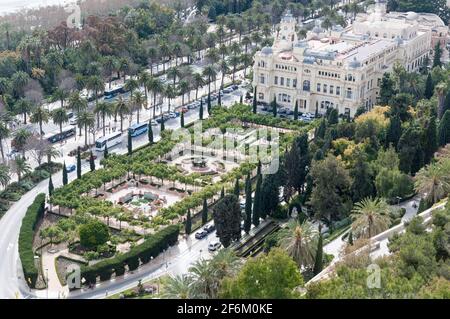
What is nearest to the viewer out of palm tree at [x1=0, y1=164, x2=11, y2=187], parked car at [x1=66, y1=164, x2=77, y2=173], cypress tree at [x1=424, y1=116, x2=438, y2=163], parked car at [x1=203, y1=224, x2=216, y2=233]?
parked car at [x1=203, y1=224, x2=216, y2=233]

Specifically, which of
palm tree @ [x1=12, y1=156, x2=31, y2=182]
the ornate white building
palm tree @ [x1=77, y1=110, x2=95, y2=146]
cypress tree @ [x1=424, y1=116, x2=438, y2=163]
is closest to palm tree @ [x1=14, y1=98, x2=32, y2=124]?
palm tree @ [x1=77, y1=110, x2=95, y2=146]

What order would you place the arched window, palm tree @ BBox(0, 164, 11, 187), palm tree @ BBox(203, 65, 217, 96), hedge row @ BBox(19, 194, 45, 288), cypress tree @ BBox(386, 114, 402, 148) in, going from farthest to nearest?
palm tree @ BBox(203, 65, 217, 96) < the arched window < cypress tree @ BBox(386, 114, 402, 148) < palm tree @ BBox(0, 164, 11, 187) < hedge row @ BBox(19, 194, 45, 288)

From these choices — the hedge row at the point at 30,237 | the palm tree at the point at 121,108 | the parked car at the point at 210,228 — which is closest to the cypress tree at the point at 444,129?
the parked car at the point at 210,228

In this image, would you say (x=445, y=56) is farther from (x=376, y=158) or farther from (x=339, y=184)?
(x=339, y=184)

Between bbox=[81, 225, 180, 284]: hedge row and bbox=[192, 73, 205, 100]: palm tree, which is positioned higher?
bbox=[192, 73, 205, 100]: palm tree

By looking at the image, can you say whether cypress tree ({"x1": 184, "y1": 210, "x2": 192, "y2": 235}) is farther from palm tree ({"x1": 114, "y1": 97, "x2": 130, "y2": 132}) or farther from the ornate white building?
the ornate white building

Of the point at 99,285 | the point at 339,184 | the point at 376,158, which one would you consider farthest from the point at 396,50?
the point at 99,285

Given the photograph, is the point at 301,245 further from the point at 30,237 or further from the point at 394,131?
the point at 394,131
